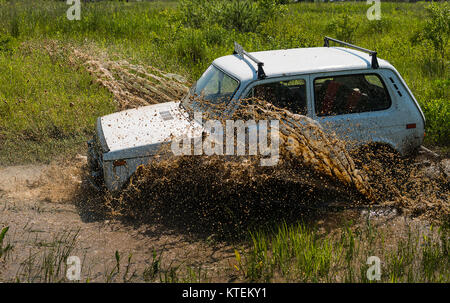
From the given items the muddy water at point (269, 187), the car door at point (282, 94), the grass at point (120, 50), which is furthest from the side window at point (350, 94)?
the grass at point (120, 50)

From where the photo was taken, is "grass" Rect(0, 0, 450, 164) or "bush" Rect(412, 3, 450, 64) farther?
"bush" Rect(412, 3, 450, 64)

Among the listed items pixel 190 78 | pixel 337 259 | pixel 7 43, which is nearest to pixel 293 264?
pixel 337 259

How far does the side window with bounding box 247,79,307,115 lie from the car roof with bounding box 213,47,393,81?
120mm

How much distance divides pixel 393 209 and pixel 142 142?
3.09m

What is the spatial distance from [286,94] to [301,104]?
0.71 ft

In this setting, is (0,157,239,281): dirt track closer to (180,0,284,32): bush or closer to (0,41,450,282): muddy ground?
(0,41,450,282): muddy ground

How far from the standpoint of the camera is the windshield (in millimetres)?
5945

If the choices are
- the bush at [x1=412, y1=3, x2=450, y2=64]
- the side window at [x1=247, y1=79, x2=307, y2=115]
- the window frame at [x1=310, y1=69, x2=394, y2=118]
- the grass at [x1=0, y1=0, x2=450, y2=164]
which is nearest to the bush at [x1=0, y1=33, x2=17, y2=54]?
the grass at [x1=0, y1=0, x2=450, y2=164]

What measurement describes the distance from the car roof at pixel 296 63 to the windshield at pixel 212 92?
0.10 metres

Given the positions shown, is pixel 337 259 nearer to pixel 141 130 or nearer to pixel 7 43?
pixel 141 130

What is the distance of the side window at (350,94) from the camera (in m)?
→ 6.00

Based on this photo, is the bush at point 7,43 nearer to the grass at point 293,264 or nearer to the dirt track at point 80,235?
the dirt track at point 80,235

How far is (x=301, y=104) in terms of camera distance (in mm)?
5953
